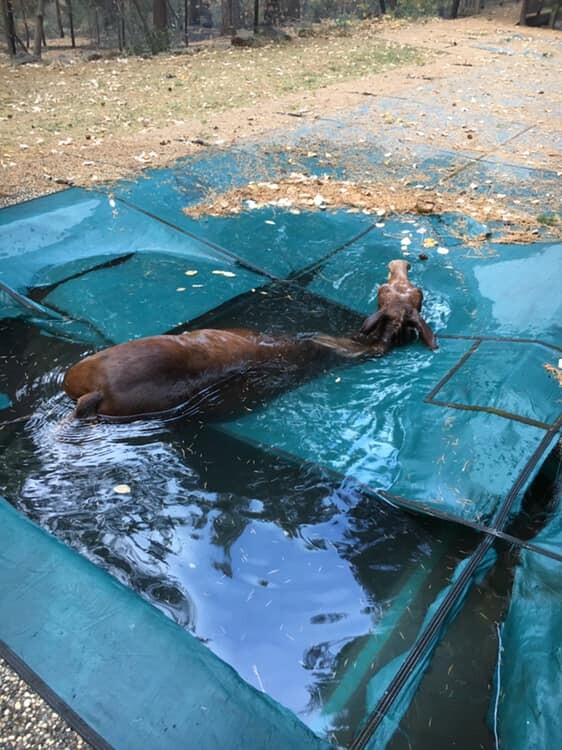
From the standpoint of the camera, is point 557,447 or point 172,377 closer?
point 557,447

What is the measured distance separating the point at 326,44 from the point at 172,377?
1440cm

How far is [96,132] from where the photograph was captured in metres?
7.94

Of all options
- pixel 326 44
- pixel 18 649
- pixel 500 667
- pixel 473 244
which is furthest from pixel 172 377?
pixel 326 44

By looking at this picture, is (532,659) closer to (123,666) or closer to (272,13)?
(123,666)

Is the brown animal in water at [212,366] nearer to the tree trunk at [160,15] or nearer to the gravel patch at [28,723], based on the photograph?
the gravel patch at [28,723]

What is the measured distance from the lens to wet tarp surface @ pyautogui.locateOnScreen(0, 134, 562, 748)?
2416 millimetres

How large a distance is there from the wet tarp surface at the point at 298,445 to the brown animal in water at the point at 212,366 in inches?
5.4

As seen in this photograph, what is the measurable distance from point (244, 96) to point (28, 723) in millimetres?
9802

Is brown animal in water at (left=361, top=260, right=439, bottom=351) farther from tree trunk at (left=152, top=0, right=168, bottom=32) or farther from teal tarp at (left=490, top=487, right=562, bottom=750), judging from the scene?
tree trunk at (left=152, top=0, right=168, bottom=32)

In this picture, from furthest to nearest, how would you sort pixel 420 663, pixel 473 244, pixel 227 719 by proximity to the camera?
pixel 473 244
pixel 420 663
pixel 227 719

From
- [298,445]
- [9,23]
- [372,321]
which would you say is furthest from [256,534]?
[9,23]

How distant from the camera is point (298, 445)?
337cm

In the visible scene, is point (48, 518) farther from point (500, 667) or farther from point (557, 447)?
point (557, 447)

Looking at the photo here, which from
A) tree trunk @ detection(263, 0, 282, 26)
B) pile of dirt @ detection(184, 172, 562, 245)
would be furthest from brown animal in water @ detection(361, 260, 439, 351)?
tree trunk @ detection(263, 0, 282, 26)
